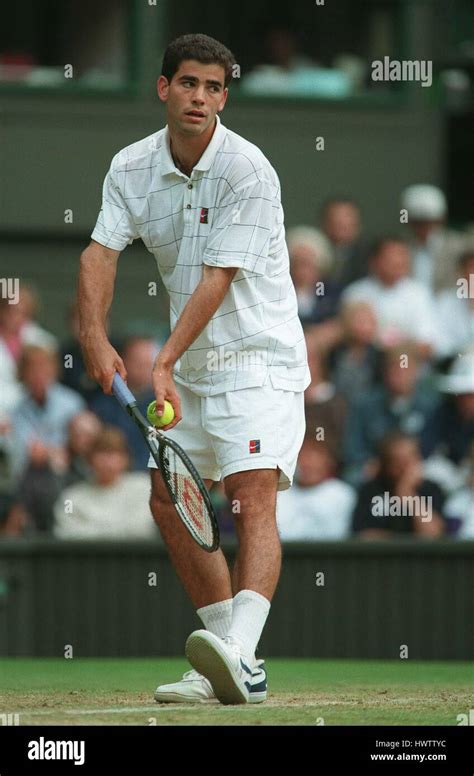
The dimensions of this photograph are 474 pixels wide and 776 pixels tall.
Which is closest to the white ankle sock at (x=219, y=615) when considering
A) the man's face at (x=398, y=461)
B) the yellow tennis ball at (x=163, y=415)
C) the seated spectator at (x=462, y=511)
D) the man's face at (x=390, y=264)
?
the yellow tennis ball at (x=163, y=415)

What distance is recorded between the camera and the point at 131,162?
247 inches

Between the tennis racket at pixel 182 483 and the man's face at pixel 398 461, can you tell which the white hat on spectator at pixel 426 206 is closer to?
the man's face at pixel 398 461

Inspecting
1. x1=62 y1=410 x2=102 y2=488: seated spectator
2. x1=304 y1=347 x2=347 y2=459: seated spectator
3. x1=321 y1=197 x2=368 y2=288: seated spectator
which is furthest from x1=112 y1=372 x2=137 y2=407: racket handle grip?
x1=321 y1=197 x2=368 y2=288: seated spectator

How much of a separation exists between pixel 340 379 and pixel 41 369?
6.02 ft

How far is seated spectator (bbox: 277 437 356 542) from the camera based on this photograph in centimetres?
990

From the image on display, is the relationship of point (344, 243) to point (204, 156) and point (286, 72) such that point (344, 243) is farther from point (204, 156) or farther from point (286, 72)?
point (204, 156)

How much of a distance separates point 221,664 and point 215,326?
1.22 metres

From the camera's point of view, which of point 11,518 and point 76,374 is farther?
point 76,374

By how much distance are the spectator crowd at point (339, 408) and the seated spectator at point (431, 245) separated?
1cm

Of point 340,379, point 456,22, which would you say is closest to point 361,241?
point 340,379

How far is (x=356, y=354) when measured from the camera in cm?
1070

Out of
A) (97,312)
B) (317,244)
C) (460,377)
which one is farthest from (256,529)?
(317,244)

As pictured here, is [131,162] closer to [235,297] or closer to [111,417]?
[235,297]

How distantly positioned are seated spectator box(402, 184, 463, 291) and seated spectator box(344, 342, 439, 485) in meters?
0.87
